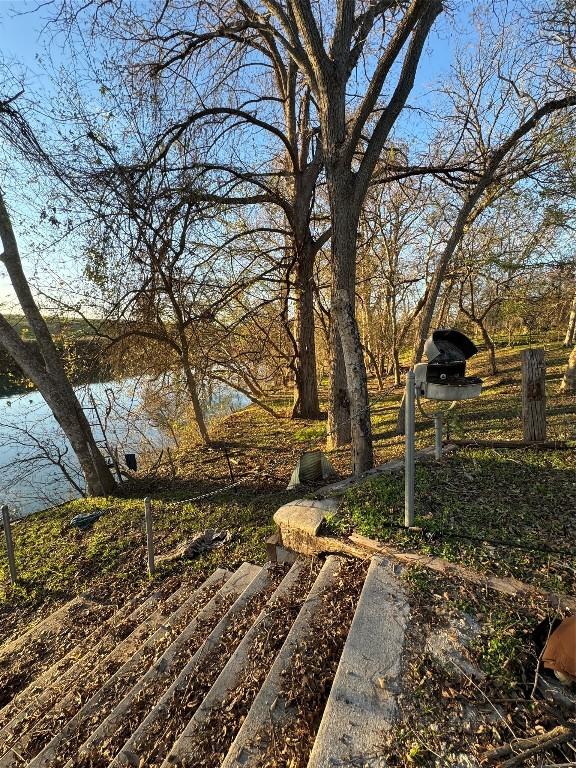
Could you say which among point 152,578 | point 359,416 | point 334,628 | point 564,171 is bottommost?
point 152,578

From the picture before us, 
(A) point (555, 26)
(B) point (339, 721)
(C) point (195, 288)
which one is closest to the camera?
(B) point (339, 721)

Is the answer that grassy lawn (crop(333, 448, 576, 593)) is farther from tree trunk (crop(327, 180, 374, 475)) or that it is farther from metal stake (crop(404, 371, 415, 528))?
tree trunk (crop(327, 180, 374, 475))

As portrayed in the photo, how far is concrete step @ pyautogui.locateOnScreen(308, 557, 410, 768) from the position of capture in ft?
5.43

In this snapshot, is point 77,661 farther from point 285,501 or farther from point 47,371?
point 47,371

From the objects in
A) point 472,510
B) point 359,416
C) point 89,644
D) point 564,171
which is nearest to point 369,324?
point 564,171

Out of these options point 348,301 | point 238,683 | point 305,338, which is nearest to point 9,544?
point 238,683

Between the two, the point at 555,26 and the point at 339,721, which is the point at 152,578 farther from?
the point at 555,26

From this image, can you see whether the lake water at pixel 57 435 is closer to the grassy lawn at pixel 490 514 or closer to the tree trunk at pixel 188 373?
the tree trunk at pixel 188 373

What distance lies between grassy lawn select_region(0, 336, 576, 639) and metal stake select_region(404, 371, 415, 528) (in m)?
0.15

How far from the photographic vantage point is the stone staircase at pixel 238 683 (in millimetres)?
1834

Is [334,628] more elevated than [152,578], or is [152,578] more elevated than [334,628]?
[334,628]

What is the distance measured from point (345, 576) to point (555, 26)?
9968 millimetres

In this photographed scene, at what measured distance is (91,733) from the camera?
242 cm

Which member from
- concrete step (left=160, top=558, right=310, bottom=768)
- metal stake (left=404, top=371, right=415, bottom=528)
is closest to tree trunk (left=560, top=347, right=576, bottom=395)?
metal stake (left=404, top=371, right=415, bottom=528)
